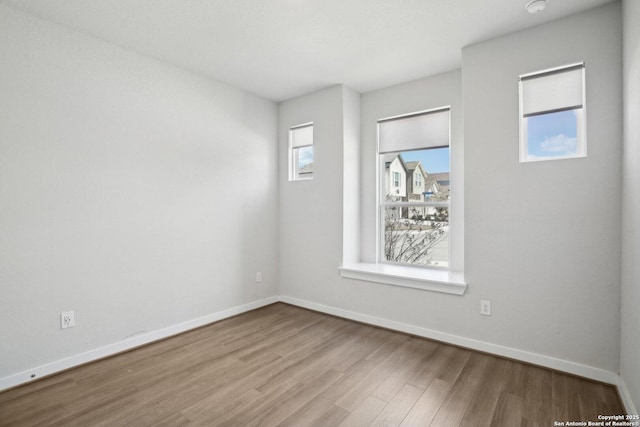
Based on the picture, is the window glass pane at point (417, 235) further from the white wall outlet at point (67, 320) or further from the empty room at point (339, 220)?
the white wall outlet at point (67, 320)

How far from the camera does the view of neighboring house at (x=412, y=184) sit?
11.5ft

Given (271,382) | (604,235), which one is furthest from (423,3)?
(271,382)

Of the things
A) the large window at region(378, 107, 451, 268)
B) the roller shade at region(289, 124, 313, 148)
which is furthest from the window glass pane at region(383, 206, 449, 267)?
the roller shade at region(289, 124, 313, 148)

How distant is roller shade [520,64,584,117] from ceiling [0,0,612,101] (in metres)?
0.41

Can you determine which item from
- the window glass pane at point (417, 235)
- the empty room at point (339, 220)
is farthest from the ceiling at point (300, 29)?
the window glass pane at point (417, 235)

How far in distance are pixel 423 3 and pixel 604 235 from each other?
2111 mm

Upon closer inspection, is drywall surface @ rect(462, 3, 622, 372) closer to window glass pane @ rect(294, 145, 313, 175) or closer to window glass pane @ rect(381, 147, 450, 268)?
window glass pane @ rect(381, 147, 450, 268)

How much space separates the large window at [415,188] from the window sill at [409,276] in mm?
223

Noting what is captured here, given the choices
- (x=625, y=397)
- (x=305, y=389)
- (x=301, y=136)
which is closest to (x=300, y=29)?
(x=301, y=136)

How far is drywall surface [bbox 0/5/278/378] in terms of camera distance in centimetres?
229

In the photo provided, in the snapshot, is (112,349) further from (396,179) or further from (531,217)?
(531,217)

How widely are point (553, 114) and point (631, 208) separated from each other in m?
0.96

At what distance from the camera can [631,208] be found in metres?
1.95

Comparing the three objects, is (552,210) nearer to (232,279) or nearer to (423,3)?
(423,3)
